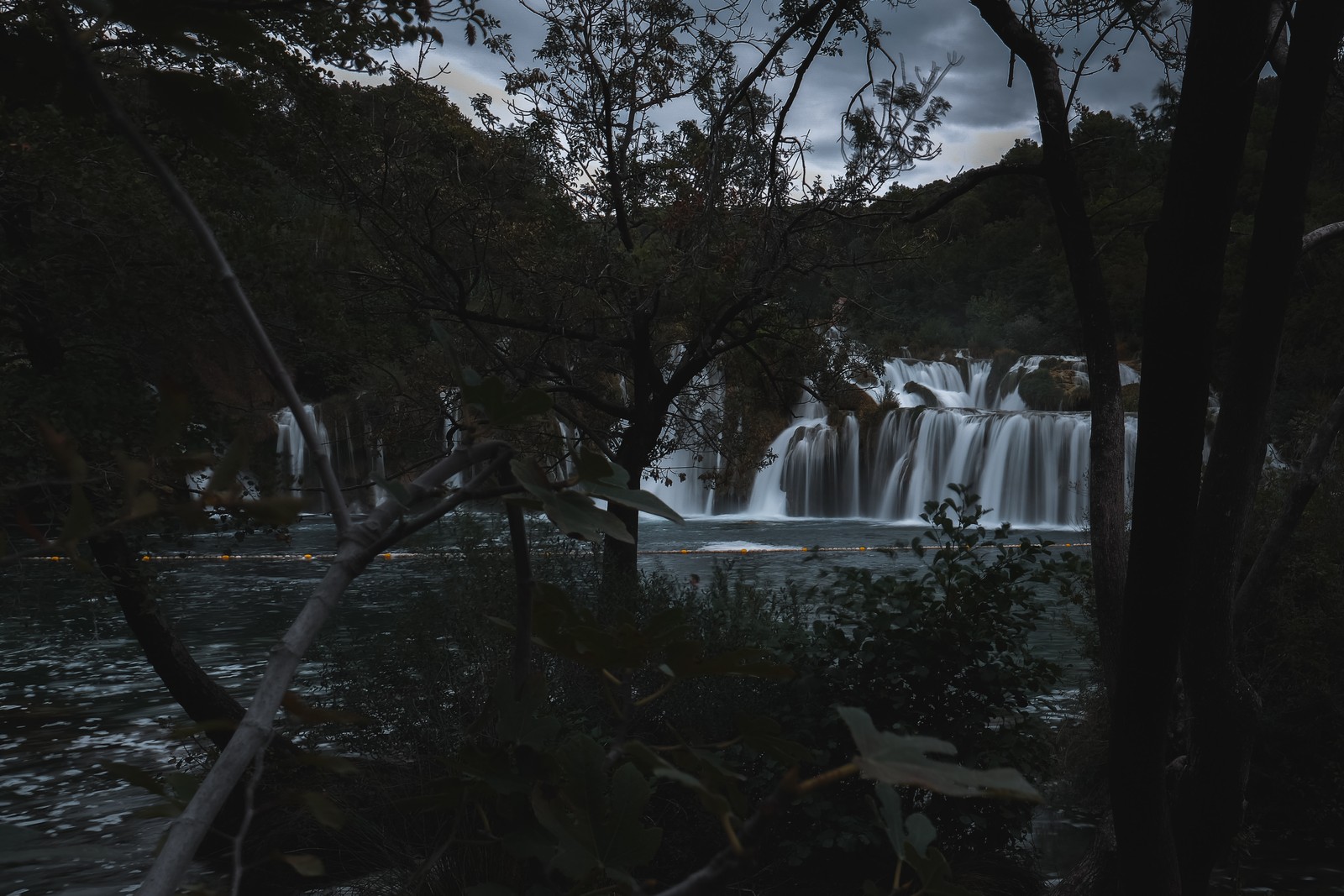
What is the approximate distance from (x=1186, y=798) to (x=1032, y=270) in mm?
44041

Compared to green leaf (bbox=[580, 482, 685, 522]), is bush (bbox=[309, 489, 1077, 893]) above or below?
below

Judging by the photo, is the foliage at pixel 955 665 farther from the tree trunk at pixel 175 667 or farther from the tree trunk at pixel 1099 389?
the tree trunk at pixel 175 667

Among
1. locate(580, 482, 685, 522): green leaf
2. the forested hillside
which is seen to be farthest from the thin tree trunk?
locate(580, 482, 685, 522): green leaf

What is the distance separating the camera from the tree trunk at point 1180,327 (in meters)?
2.17

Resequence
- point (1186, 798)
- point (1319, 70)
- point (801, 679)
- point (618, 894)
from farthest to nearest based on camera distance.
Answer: point (801, 679)
point (1186, 798)
point (1319, 70)
point (618, 894)

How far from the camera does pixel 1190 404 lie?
2340 mm

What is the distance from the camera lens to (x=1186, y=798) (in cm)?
382

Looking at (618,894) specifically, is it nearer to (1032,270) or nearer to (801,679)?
(801,679)

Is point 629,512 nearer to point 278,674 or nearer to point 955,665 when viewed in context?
point 955,665

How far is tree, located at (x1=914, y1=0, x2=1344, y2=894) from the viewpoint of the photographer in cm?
223

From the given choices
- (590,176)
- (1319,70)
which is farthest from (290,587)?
(1319,70)

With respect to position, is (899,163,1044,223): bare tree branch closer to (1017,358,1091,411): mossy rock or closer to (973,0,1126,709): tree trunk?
(973,0,1126,709): tree trunk

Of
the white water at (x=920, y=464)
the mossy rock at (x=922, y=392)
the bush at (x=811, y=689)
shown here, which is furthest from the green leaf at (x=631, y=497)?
the mossy rock at (x=922, y=392)

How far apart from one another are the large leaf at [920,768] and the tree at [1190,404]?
207 cm
